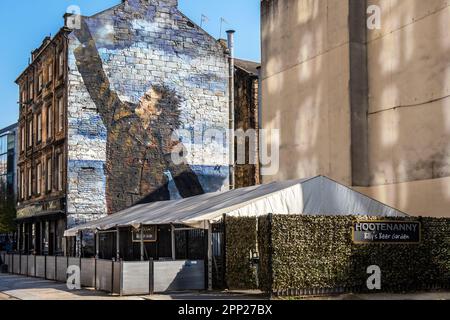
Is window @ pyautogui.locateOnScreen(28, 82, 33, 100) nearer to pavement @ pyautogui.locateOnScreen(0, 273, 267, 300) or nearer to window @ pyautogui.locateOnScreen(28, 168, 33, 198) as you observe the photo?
window @ pyautogui.locateOnScreen(28, 168, 33, 198)

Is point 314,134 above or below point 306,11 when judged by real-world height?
below

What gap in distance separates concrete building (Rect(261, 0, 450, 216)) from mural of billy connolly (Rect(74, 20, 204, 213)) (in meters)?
5.74

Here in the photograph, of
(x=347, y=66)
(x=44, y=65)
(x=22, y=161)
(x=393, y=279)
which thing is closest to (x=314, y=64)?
(x=347, y=66)

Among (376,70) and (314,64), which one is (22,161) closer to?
(314,64)

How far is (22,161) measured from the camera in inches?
1854

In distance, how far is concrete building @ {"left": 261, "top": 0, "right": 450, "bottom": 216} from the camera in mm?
25906

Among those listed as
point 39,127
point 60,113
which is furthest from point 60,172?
point 39,127

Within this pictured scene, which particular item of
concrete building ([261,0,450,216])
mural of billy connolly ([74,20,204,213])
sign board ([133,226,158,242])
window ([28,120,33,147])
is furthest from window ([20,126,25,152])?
sign board ([133,226,158,242])

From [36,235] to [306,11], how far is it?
22050 millimetres

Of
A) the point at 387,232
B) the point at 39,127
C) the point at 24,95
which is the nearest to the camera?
the point at 387,232

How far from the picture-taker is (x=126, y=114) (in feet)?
122

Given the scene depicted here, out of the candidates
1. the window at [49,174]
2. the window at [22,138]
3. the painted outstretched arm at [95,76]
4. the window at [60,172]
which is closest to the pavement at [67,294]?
the window at [60,172]

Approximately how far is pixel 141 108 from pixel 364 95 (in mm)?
13229

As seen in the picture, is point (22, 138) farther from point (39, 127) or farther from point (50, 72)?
point (50, 72)
